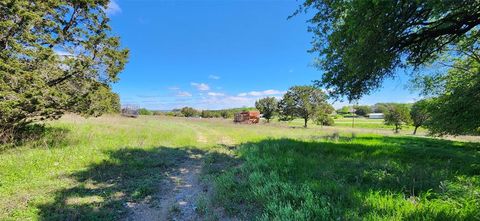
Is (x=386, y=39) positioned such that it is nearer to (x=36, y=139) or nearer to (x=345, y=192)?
(x=345, y=192)

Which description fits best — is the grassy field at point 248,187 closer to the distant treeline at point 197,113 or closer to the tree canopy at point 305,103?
the tree canopy at point 305,103

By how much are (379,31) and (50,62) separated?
12814 millimetres

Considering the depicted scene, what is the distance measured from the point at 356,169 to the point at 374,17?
4.52 meters

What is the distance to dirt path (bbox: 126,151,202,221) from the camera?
546cm

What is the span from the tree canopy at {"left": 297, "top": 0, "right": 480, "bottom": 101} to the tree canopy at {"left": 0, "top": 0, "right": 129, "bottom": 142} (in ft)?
35.5

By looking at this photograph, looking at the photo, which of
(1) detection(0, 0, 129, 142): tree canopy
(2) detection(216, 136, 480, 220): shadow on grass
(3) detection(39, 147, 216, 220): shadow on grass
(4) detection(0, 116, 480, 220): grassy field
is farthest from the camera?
(1) detection(0, 0, 129, 142): tree canopy

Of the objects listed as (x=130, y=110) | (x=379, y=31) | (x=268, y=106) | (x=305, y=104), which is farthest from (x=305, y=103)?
(x=379, y=31)

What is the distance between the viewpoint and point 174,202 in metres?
6.21

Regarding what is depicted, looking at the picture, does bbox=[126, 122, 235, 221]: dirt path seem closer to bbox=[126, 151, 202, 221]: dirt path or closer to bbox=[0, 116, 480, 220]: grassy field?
bbox=[126, 151, 202, 221]: dirt path

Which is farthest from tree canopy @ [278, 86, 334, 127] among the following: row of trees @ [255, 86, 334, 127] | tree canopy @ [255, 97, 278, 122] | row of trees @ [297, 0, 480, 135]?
A: row of trees @ [297, 0, 480, 135]

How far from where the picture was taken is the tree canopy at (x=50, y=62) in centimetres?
920

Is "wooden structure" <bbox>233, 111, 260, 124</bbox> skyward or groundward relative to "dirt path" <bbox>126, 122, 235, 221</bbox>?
skyward

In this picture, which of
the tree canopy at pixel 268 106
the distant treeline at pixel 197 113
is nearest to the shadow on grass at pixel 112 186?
the tree canopy at pixel 268 106

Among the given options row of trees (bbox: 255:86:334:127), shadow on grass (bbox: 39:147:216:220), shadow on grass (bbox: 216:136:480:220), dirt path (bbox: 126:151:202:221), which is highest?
row of trees (bbox: 255:86:334:127)
